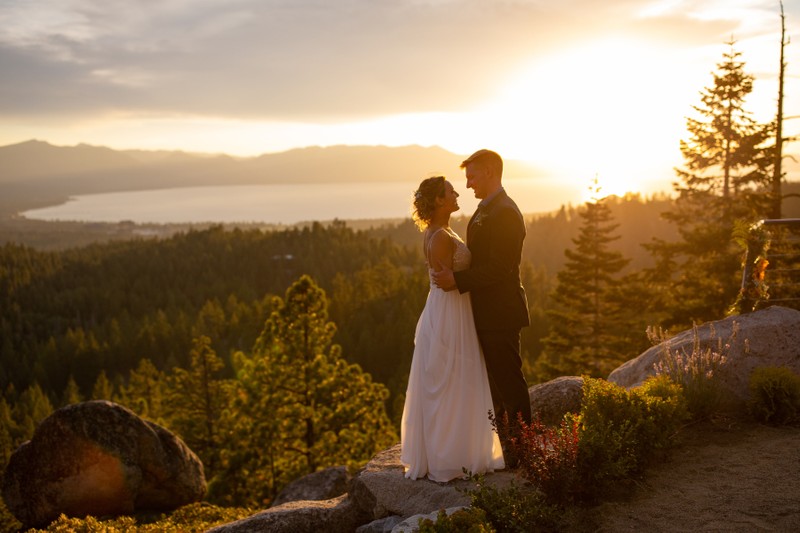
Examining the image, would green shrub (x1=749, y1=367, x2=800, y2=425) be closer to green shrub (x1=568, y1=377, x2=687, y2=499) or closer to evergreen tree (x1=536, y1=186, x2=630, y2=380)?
green shrub (x1=568, y1=377, x2=687, y2=499)

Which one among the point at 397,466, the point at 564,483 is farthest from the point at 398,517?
the point at 564,483

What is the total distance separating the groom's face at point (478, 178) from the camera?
7.12m

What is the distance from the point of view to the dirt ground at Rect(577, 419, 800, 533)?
5.67 metres

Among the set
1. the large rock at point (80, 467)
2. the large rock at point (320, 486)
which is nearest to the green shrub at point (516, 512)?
the large rock at point (320, 486)

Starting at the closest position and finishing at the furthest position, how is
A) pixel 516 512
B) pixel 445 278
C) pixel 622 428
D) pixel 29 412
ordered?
pixel 516 512 < pixel 622 428 < pixel 445 278 < pixel 29 412

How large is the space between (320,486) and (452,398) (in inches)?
329

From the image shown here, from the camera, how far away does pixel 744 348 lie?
9000 mm

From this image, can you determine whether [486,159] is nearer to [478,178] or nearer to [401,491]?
[478,178]

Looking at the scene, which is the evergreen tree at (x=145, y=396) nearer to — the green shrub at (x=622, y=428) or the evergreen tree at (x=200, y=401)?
the evergreen tree at (x=200, y=401)

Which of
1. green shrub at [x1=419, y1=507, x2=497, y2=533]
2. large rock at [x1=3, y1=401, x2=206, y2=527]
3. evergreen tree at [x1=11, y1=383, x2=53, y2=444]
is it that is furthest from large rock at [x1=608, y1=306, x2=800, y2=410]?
evergreen tree at [x1=11, y1=383, x2=53, y2=444]

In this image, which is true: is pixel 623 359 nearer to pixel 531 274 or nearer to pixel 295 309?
pixel 295 309

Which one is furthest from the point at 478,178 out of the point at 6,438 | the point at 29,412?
the point at 29,412

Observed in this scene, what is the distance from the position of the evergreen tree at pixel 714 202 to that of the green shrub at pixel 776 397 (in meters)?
15.3

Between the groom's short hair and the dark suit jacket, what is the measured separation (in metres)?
0.35
